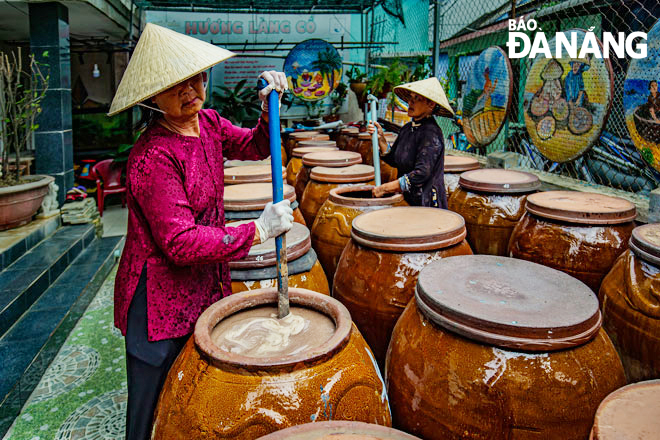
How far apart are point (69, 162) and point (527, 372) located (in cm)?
662

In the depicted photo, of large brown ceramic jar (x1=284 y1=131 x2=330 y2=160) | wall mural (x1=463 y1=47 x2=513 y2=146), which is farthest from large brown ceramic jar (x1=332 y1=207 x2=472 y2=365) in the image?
large brown ceramic jar (x1=284 y1=131 x2=330 y2=160)

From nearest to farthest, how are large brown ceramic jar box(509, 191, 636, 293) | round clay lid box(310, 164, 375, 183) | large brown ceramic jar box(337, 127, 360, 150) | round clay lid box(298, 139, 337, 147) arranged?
large brown ceramic jar box(509, 191, 636, 293) → round clay lid box(310, 164, 375, 183) → round clay lid box(298, 139, 337, 147) → large brown ceramic jar box(337, 127, 360, 150)

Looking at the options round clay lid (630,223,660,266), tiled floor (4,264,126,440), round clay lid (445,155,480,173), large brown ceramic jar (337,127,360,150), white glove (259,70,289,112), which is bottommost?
tiled floor (4,264,126,440)

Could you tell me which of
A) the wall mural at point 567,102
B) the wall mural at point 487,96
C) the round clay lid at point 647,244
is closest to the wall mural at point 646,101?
the wall mural at point 567,102

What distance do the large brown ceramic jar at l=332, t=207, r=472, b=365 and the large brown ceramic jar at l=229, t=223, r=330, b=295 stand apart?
0.62 ft

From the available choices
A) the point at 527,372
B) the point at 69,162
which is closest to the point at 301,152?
the point at 69,162

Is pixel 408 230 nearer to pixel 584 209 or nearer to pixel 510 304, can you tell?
pixel 510 304

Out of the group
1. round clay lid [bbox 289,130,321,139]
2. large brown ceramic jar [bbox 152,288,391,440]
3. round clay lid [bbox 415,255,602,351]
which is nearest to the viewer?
large brown ceramic jar [bbox 152,288,391,440]

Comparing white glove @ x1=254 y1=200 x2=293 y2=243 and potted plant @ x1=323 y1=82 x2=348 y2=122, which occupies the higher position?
potted plant @ x1=323 y1=82 x2=348 y2=122

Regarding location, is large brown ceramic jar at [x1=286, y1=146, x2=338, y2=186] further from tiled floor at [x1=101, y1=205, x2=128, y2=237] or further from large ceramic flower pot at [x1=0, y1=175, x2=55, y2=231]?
large ceramic flower pot at [x1=0, y1=175, x2=55, y2=231]

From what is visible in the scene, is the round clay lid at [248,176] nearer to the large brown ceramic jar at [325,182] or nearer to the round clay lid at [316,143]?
the large brown ceramic jar at [325,182]

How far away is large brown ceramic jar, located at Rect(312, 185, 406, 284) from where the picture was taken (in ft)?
10.00

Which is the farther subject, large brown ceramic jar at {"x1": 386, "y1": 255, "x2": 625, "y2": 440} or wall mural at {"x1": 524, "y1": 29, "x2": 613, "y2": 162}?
wall mural at {"x1": 524, "y1": 29, "x2": 613, "y2": 162}

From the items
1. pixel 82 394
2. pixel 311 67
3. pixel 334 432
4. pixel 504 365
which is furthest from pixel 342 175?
pixel 311 67
